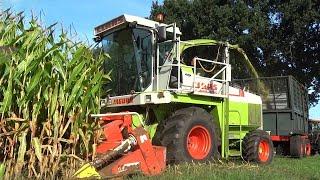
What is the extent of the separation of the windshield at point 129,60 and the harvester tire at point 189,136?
100 cm

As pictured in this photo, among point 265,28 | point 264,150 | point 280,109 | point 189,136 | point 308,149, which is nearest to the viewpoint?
point 189,136

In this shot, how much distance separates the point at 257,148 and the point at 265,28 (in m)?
15.5

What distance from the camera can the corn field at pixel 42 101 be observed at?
627 centimetres

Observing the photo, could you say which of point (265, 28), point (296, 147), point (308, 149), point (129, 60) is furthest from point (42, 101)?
point (265, 28)

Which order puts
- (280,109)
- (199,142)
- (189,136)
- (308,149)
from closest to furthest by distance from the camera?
(189,136) → (199,142) → (280,109) → (308,149)

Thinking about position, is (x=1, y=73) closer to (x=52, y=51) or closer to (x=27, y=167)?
(x=52, y=51)

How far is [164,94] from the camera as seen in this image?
28.5 ft

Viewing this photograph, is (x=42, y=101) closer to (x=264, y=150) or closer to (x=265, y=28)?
(x=264, y=150)

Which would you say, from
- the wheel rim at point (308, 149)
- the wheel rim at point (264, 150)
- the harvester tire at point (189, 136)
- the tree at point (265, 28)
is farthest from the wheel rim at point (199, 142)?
the tree at point (265, 28)

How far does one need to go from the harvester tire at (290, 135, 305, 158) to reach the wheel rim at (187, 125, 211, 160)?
23.6 ft

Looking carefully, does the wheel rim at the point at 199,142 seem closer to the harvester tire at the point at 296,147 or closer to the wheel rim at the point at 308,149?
the harvester tire at the point at 296,147

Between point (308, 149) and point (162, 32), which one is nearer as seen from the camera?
point (162, 32)

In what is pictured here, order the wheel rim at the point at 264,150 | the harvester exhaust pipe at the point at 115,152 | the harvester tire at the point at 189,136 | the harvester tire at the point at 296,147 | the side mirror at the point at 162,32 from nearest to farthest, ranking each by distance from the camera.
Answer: the harvester exhaust pipe at the point at 115,152 → the harvester tire at the point at 189,136 → the side mirror at the point at 162,32 → the wheel rim at the point at 264,150 → the harvester tire at the point at 296,147

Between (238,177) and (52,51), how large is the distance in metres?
3.31
